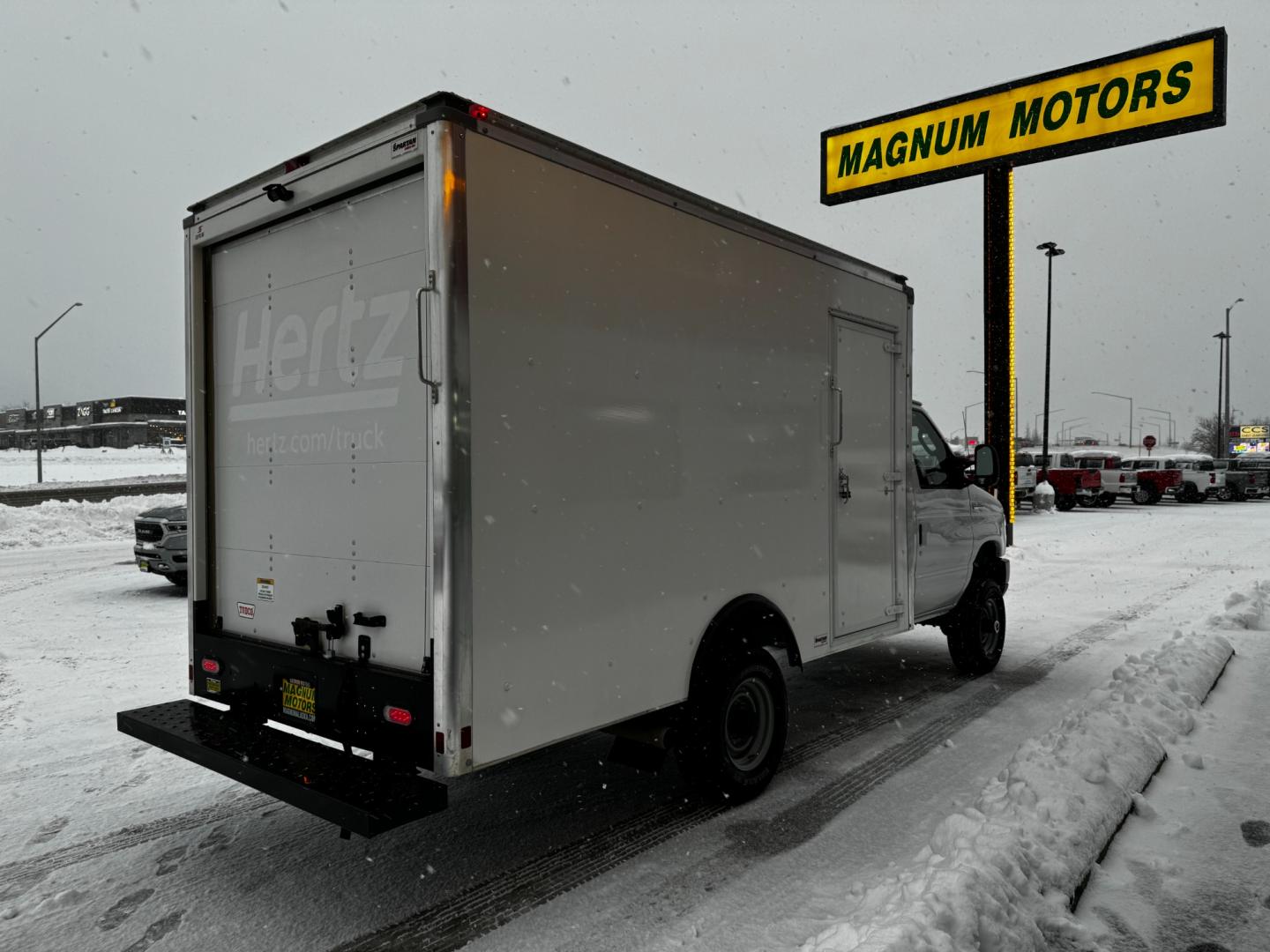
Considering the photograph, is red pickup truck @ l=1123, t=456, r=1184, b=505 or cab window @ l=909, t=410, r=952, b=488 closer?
cab window @ l=909, t=410, r=952, b=488

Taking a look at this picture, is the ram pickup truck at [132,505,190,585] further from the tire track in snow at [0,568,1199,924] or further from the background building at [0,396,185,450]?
the background building at [0,396,185,450]

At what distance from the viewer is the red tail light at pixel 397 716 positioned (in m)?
3.29

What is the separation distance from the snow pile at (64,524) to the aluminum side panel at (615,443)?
1371 centimetres

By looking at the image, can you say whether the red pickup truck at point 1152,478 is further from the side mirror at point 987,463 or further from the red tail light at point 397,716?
the red tail light at point 397,716

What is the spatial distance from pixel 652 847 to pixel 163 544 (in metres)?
8.77

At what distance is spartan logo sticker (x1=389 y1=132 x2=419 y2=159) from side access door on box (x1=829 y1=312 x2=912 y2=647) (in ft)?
9.12

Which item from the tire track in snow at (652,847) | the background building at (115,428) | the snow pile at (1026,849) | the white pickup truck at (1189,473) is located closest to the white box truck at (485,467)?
the tire track in snow at (652,847)

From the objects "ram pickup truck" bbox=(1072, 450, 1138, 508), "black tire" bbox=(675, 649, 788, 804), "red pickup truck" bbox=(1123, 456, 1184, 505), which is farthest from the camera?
"red pickup truck" bbox=(1123, 456, 1184, 505)

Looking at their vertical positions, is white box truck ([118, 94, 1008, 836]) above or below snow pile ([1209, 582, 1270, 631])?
above

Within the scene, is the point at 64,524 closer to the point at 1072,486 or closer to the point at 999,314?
the point at 999,314

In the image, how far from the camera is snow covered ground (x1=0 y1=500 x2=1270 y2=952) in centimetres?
319

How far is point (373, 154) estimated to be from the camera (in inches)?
134

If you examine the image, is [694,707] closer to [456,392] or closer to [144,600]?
[456,392]

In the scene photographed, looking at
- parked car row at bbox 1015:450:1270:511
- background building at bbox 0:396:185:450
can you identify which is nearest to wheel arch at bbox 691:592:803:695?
parked car row at bbox 1015:450:1270:511
